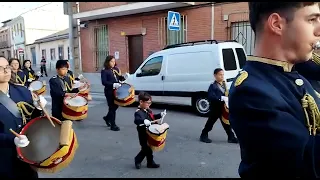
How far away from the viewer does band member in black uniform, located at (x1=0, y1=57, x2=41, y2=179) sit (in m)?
2.18

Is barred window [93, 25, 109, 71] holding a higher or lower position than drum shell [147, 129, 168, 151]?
higher

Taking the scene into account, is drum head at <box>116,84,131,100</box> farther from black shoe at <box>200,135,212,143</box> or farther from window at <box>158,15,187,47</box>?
window at <box>158,15,187,47</box>

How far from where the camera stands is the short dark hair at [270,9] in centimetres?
98

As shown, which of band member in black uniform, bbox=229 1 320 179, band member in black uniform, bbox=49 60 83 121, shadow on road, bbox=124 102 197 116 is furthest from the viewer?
shadow on road, bbox=124 102 197 116

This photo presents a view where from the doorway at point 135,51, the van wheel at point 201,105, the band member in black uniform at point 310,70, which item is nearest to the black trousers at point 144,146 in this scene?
the band member in black uniform at point 310,70

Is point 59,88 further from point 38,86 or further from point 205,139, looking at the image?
point 205,139

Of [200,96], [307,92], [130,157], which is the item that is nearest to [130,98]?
[130,157]

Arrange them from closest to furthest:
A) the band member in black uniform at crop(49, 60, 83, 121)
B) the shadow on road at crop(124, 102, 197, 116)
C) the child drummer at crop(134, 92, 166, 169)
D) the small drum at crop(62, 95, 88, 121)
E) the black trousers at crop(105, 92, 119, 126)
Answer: the child drummer at crop(134, 92, 166, 169) → the small drum at crop(62, 95, 88, 121) → the band member in black uniform at crop(49, 60, 83, 121) → the black trousers at crop(105, 92, 119, 126) → the shadow on road at crop(124, 102, 197, 116)

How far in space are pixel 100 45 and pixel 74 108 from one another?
38.8 ft

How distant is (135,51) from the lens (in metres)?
14.9

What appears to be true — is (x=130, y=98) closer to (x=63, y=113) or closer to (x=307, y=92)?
(x=63, y=113)

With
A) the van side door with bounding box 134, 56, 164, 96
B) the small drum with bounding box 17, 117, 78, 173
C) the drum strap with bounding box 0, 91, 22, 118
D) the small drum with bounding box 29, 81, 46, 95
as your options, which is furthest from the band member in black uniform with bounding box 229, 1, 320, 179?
the van side door with bounding box 134, 56, 164, 96

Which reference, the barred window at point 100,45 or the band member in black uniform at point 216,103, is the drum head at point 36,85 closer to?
the band member in black uniform at point 216,103

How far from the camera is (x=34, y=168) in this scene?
85.7 inches
